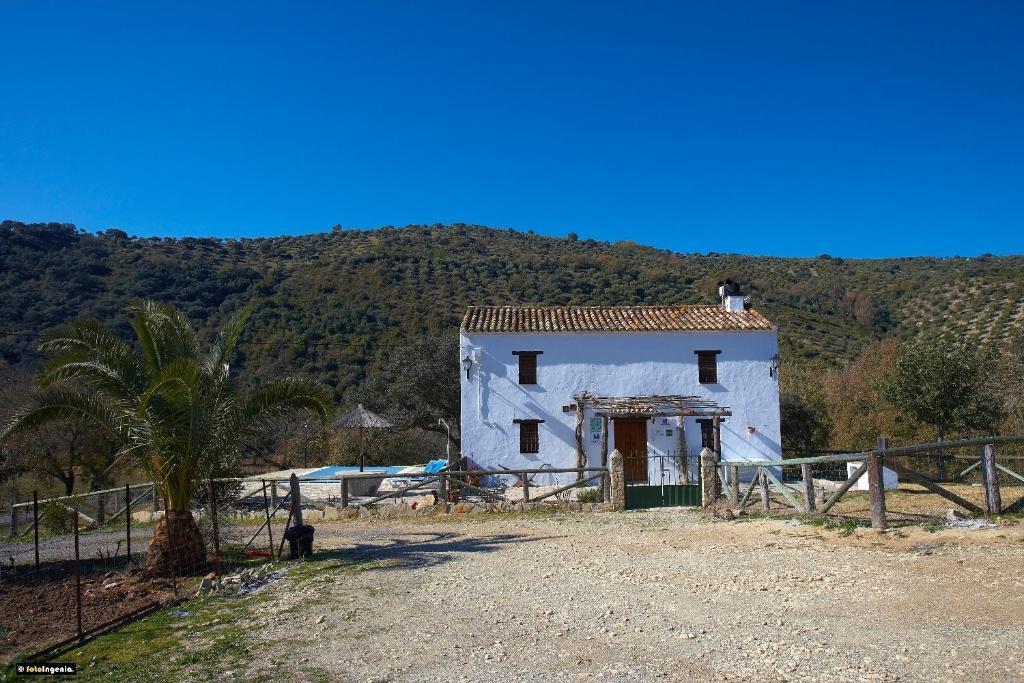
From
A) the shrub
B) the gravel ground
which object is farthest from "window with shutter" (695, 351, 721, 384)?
the shrub

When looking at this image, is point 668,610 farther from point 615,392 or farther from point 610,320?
point 610,320

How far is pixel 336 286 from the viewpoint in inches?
1805

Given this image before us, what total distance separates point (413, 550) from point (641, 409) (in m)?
11.5

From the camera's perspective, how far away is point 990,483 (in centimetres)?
1160

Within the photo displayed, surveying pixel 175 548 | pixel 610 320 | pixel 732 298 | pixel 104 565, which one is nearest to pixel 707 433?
pixel 610 320

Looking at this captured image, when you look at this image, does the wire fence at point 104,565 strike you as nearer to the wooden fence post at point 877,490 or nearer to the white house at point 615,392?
the white house at point 615,392

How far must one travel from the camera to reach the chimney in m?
25.0

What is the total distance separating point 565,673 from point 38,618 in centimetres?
656

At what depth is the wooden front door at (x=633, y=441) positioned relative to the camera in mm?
22495

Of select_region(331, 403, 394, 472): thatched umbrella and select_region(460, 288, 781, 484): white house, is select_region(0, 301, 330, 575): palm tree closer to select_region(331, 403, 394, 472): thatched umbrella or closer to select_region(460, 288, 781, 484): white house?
select_region(331, 403, 394, 472): thatched umbrella

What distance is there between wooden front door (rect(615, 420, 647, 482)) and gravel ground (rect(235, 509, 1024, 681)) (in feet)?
33.9

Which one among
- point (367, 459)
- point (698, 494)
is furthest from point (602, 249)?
point (698, 494)

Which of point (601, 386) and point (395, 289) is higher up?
point (395, 289)

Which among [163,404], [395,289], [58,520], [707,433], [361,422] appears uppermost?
[395,289]
